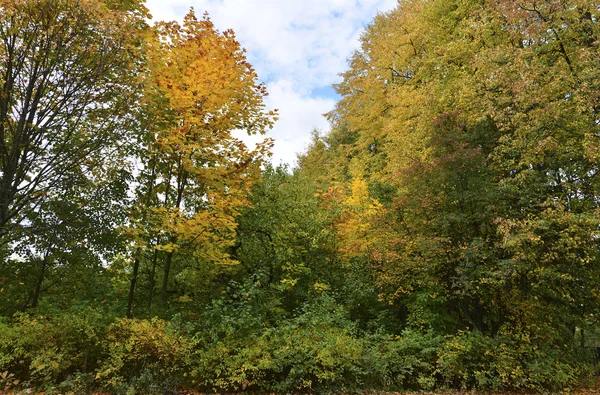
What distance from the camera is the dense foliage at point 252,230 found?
19.5 feet

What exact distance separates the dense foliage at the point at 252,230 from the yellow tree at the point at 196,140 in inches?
2.1

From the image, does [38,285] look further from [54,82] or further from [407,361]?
[407,361]

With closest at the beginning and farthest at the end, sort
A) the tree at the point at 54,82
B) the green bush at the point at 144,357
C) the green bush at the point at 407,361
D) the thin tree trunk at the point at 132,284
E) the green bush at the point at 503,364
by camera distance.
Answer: the tree at the point at 54,82 < the green bush at the point at 144,357 < the green bush at the point at 407,361 < the green bush at the point at 503,364 < the thin tree trunk at the point at 132,284

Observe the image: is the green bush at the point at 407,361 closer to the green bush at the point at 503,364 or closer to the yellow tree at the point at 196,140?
the green bush at the point at 503,364

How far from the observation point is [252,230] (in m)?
9.93

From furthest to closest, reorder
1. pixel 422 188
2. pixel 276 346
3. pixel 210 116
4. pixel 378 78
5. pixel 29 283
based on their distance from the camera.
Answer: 1. pixel 378 78
2. pixel 422 188
3. pixel 210 116
4. pixel 29 283
5. pixel 276 346

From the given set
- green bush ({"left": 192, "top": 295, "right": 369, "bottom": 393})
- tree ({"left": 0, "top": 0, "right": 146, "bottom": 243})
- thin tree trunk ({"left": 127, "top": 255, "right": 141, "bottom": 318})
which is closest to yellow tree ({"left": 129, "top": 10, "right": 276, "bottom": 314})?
thin tree trunk ({"left": 127, "top": 255, "right": 141, "bottom": 318})

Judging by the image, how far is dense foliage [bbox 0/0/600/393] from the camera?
234 inches

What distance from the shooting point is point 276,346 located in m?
7.08

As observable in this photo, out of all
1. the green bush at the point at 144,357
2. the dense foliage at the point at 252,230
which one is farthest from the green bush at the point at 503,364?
the green bush at the point at 144,357

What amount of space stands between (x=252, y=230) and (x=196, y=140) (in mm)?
3147

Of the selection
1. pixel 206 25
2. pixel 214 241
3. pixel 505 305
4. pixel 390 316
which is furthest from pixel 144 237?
pixel 505 305

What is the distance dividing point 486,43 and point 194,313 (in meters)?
12.3

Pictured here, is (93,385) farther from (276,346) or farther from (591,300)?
(591,300)
